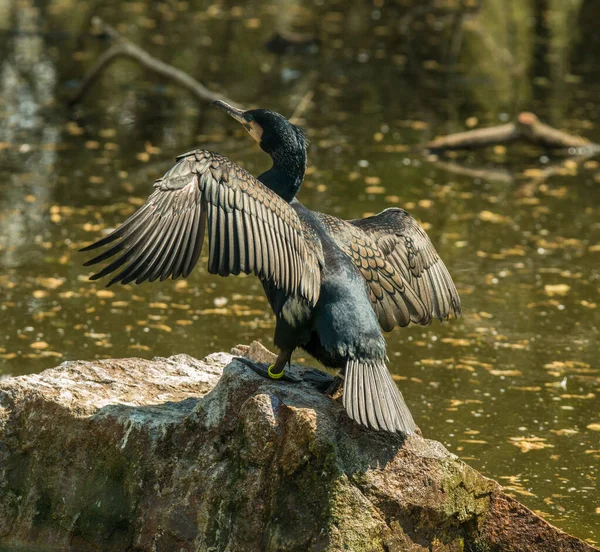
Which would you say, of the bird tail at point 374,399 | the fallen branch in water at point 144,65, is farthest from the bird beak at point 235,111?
the fallen branch in water at point 144,65

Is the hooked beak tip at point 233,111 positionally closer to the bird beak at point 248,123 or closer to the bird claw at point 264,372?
the bird beak at point 248,123

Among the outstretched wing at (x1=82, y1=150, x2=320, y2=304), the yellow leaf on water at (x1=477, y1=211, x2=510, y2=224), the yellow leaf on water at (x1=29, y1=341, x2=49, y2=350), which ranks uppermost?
the yellow leaf on water at (x1=477, y1=211, x2=510, y2=224)

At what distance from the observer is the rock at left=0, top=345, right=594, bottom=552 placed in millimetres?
4371

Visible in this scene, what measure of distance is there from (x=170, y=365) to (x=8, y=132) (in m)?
7.14

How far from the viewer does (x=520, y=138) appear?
12.1 metres

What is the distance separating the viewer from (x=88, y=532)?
15.7 ft

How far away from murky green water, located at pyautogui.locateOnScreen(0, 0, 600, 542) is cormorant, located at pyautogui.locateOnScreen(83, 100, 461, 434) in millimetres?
1595

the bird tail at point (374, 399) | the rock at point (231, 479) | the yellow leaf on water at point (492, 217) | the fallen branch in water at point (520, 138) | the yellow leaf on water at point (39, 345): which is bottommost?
the rock at point (231, 479)

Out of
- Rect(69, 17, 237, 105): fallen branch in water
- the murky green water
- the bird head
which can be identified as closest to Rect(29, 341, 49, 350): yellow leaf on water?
the murky green water

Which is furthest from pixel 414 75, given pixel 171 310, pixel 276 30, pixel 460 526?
pixel 460 526

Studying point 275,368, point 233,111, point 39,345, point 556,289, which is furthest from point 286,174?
Result: point 556,289

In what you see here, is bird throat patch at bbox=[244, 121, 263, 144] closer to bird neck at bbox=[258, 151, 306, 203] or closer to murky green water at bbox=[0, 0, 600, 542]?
bird neck at bbox=[258, 151, 306, 203]

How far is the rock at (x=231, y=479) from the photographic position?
4371mm

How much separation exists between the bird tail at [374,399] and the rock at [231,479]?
156 millimetres
